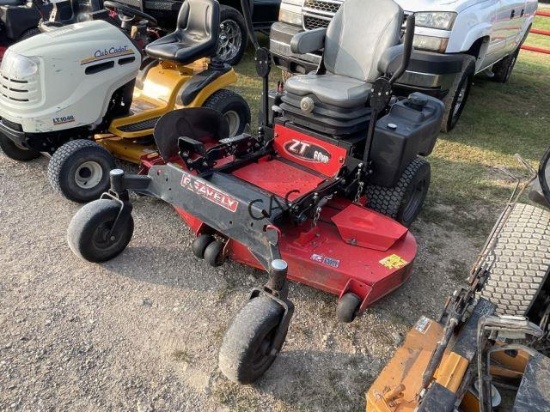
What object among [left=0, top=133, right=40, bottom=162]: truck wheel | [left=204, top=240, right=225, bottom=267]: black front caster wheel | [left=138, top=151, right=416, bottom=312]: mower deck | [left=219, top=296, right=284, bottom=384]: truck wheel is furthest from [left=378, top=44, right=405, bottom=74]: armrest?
[left=0, top=133, right=40, bottom=162]: truck wheel

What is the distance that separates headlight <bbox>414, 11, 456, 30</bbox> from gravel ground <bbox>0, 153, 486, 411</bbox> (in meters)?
2.20

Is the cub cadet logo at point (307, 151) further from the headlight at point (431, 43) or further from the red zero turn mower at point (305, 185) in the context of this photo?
the headlight at point (431, 43)

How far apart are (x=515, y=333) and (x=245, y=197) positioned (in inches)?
61.3

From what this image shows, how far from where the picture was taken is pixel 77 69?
11.5 feet

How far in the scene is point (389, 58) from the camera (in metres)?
3.20

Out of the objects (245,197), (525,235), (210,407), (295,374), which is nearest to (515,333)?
(525,235)

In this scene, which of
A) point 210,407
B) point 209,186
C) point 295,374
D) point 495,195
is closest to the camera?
point 210,407

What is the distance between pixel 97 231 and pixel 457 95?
3948 millimetres

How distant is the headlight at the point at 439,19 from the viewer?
4.57 meters

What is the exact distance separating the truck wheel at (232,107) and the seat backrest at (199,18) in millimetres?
496

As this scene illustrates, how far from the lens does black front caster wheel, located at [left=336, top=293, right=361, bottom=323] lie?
2.60 meters

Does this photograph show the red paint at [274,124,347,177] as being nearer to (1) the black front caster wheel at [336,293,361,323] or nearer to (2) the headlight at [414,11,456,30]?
(1) the black front caster wheel at [336,293,361,323]

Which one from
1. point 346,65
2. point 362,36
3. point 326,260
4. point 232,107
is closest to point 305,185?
point 326,260

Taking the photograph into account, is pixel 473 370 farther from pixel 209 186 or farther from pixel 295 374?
pixel 209 186
